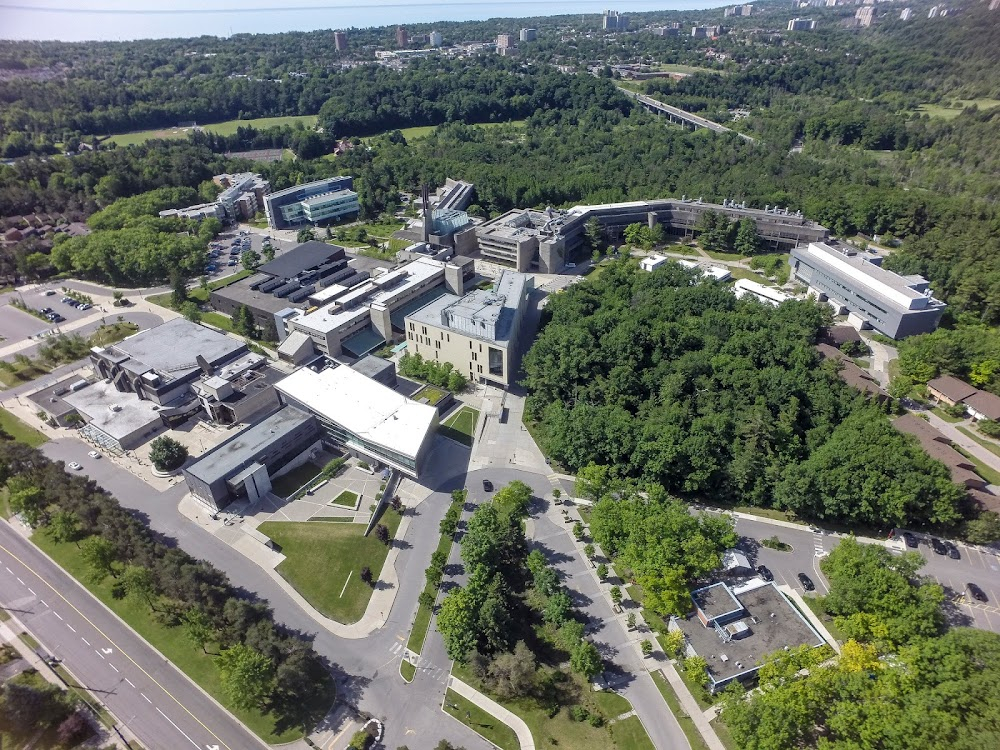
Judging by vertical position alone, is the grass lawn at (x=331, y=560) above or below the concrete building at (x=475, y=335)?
below

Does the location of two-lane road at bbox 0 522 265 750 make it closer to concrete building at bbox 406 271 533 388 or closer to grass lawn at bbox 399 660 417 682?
grass lawn at bbox 399 660 417 682

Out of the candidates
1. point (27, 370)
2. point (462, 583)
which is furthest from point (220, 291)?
point (462, 583)

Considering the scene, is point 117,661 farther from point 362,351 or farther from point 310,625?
point 362,351

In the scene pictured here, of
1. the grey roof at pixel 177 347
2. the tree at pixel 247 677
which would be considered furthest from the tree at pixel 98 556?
the grey roof at pixel 177 347

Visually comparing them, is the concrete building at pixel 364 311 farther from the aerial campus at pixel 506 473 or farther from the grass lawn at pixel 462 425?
the grass lawn at pixel 462 425

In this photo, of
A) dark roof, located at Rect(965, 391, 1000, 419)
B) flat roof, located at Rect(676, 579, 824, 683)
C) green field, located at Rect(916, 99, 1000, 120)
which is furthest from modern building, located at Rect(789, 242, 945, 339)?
green field, located at Rect(916, 99, 1000, 120)

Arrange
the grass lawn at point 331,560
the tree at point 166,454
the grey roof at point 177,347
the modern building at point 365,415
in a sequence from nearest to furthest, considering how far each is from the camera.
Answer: the grass lawn at point 331,560
the modern building at point 365,415
the tree at point 166,454
the grey roof at point 177,347

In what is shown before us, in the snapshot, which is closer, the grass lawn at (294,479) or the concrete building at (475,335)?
Result: the grass lawn at (294,479)
